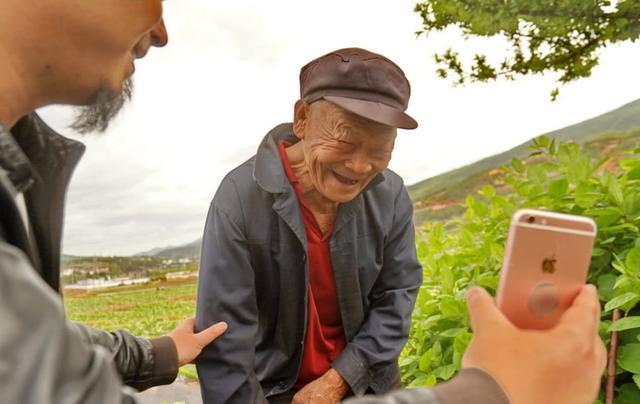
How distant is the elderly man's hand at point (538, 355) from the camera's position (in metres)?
0.38

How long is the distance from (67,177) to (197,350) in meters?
0.29

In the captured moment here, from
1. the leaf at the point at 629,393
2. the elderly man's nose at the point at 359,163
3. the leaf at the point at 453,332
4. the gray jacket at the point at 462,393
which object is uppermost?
the elderly man's nose at the point at 359,163

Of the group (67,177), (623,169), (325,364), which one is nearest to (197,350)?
(325,364)

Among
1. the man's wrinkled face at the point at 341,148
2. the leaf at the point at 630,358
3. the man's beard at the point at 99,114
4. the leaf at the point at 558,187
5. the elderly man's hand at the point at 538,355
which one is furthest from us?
the leaf at the point at 558,187

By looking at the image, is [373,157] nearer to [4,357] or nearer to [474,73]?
[474,73]

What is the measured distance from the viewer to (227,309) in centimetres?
80

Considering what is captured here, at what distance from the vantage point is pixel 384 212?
2.84 feet

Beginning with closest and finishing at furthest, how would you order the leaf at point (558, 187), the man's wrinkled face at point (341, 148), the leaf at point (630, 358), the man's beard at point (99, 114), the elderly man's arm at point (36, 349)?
1. the elderly man's arm at point (36, 349)
2. the man's beard at point (99, 114)
3. the man's wrinkled face at point (341, 148)
4. the leaf at point (630, 358)
5. the leaf at point (558, 187)

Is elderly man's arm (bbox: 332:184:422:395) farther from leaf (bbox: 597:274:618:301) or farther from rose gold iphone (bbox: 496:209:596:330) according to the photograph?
rose gold iphone (bbox: 496:209:596:330)

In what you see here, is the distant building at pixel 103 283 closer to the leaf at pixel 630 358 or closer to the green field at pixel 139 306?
the green field at pixel 139 306

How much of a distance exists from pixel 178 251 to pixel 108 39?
1.81ft

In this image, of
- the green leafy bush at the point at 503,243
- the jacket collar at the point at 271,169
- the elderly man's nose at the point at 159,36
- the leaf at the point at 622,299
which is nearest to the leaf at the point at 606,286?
the green leafy bush at the point at 503,243

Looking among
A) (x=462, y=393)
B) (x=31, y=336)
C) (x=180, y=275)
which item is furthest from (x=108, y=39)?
(x=180, y=275)

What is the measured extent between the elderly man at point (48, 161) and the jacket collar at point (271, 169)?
7.9 inches
